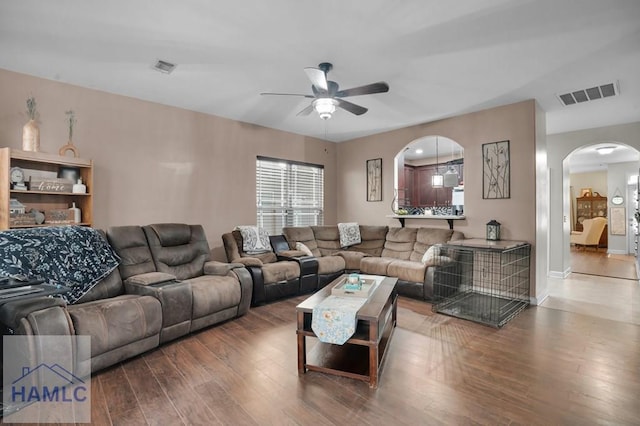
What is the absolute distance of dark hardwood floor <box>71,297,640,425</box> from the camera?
6.40 ft

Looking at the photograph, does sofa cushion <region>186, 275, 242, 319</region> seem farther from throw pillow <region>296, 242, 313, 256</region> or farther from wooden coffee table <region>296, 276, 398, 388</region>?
throw pillow <region>296, 242, 313, 256</region>

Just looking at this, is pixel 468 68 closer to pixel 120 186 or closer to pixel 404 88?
pixel 404 88

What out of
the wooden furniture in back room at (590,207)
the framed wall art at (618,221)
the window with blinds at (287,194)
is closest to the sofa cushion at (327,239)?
the window with blinds at (287,194)

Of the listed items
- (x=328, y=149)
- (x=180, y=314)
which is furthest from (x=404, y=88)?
(x=180, y=314)

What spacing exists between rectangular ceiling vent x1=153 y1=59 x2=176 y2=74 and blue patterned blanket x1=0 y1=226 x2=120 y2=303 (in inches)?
70.6

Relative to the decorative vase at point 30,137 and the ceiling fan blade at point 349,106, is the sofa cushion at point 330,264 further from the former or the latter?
the decorative vase at point 30,137

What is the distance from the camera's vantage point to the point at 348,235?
5770 millimetres

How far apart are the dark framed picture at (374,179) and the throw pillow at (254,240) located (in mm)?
2467

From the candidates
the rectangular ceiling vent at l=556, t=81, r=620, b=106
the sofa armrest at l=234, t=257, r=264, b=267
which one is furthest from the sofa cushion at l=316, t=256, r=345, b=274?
the rectangular ceiling vent at l=556, t=81, r=620, b=106

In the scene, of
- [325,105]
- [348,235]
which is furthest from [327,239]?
[325,105]

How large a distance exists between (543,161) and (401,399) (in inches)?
164

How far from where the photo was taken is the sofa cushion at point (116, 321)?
2.35 metres

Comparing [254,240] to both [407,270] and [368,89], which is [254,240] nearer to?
[407,270]

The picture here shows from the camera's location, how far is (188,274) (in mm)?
3805
